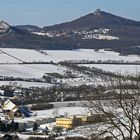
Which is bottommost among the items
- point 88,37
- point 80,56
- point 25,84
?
point 25,84

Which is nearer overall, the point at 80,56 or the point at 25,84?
the point at 25,84

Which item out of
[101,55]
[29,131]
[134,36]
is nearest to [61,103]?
Result: [29,131]

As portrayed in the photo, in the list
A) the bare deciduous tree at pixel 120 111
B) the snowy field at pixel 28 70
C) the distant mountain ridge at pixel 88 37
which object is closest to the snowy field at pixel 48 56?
the snowy field at pixel 28 70

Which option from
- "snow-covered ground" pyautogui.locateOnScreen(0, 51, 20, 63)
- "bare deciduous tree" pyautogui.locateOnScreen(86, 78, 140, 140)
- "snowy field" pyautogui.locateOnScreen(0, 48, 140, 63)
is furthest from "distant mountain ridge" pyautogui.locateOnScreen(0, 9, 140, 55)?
"bare deciduous tree" pyautogui.locateOnScreen(86, 78, 140, 140)

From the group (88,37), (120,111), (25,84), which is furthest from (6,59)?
(120,111)

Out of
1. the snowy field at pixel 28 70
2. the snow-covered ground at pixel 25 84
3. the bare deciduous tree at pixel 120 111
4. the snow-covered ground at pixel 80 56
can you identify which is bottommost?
the snow-covered ground at pixel 25 84

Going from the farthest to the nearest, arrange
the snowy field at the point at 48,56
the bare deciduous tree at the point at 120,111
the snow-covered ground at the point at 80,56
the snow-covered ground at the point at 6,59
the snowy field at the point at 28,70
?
the snow-covered ground at the point at 80,56, the snowy field at the point at 48,56, the snow-covered ground at the point at 6,59, the snowy field at the point at 28,70, the bare deciduous tree at the point at 120,111

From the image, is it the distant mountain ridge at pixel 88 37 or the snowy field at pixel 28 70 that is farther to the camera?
the distant mountain ridge at pixel 88 37

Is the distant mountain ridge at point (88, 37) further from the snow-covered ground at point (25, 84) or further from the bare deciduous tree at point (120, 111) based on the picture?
the bare deciduous tree at point (120, 111)

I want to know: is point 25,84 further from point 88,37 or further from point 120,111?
point 88,37
